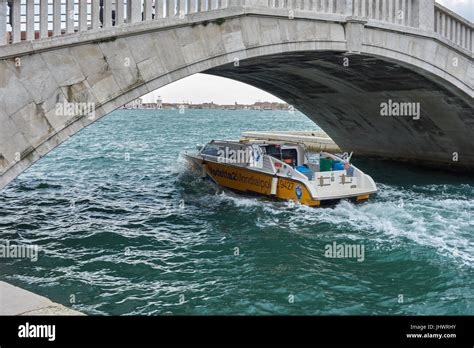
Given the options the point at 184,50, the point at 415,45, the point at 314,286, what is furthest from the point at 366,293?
the point at 415,45

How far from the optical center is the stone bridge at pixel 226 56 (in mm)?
10641

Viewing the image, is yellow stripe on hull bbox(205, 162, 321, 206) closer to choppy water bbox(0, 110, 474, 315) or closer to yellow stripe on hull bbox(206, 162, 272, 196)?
yellow stripe on hull bbox(206, 162, 272, 196)

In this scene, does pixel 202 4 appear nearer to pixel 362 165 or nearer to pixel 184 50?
pixel 184 50

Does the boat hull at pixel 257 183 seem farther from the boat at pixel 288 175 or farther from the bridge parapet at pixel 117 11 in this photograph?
the bridge parapet at pixel 117 11

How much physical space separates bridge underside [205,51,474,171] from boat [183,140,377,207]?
325 centimetres

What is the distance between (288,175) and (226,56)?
22.1 feet

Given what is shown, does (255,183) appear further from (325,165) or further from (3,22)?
(3,22)

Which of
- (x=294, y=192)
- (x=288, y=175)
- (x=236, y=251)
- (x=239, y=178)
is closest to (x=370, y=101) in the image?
(x=239, y=178)

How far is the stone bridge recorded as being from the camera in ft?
34.9

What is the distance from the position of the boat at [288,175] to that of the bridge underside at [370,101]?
3250 millimetres

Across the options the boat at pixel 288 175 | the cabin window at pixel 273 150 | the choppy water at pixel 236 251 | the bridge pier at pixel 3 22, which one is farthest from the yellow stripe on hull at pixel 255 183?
the bridge pier at pixel 3 22

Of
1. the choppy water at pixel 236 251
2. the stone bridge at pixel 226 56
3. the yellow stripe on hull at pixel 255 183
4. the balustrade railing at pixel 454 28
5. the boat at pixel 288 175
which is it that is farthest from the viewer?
the balustrade railing at pixel 454 28

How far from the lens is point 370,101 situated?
25.6 meters

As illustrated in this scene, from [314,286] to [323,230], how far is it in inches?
192
